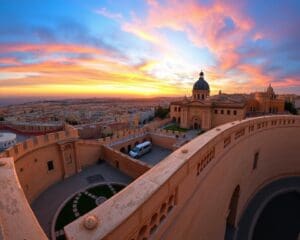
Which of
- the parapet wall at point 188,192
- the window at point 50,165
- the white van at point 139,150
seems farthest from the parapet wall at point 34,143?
the parapet wall at point 188,192

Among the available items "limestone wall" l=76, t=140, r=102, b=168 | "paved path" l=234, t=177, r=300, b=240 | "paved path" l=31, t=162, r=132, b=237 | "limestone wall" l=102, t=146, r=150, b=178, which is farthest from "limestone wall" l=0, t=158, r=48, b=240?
"paved path" l=234, t=177, r=300, b=240

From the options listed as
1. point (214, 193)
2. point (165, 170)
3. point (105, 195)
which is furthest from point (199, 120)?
point (165, 170)

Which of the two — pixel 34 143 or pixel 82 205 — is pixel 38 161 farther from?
pixel 82 205

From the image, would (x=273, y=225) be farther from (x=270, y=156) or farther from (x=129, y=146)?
(x=129, y=146)

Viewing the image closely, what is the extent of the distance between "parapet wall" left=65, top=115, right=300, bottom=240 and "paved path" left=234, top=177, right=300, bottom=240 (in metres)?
0.67

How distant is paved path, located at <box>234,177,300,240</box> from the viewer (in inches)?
337

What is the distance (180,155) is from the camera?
11.7 ft

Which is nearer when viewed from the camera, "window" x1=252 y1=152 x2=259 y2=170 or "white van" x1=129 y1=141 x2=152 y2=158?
"window" x1=252 y1=152 x2=259 y2=170

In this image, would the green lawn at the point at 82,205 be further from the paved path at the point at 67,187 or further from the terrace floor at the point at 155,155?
the terrace floor at the point at 155,155

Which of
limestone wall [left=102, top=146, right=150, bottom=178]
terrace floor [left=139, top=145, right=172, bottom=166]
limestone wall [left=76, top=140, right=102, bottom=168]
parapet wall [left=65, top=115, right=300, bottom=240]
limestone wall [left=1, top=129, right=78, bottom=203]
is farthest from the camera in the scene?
terrace floor [left=139, top=145, right=172, bottom=166]

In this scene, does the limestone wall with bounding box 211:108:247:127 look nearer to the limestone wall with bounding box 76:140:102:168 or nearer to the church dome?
the church dome

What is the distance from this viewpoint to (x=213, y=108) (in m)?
27.6

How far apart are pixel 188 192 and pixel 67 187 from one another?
33.3 feet

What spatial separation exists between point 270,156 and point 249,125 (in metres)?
5.36
